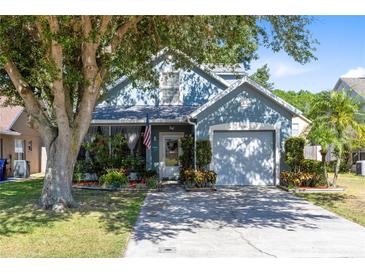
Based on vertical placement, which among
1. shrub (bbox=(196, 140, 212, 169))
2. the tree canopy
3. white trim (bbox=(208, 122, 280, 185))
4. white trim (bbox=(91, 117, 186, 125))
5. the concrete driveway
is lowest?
the concrete driveway

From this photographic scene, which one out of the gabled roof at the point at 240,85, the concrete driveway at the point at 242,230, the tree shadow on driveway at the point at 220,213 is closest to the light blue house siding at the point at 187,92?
the gabled roof at the point at 240,85

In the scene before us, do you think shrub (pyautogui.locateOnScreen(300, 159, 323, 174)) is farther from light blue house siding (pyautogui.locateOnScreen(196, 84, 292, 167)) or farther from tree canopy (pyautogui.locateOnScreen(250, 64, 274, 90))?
tree canopy (pyautogui.locateOnScreen(250, 64, 274, 90))

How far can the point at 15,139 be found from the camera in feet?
82.7

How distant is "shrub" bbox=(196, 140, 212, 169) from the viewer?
56.7ft

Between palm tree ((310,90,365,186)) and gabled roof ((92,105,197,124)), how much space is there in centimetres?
541

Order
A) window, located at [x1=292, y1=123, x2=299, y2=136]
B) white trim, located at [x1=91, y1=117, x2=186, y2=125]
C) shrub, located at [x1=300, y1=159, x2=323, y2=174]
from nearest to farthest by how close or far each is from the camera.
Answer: shrub, located at [x1=300, y1=159, x2=323, y2=174], white trim, located at [x1=91, y1=117, x2=186, y2=125], window, located at [x1=292, y1=123, x2=299, y2=136]

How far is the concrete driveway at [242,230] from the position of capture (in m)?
7.43

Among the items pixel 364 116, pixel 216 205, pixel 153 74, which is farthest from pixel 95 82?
pixel 364 116

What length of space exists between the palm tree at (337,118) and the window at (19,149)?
55.3 feet

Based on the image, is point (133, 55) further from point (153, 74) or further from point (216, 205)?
point (216, 205)

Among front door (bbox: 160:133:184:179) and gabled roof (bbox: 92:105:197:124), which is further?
front door (bbox: 160:133:184:179)

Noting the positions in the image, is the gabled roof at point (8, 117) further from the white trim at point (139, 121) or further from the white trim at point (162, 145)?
the white trim at point (162, 145)

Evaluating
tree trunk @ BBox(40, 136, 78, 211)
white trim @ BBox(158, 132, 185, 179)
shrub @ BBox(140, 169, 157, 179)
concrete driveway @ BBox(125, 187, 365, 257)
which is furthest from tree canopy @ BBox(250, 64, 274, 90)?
tree trunk @ BBox(40, 136, 78, 211)
